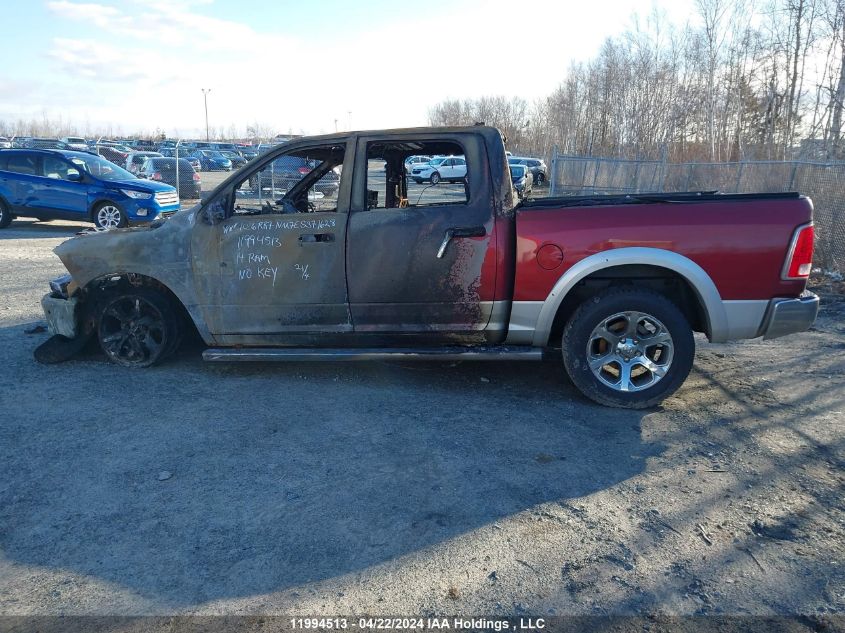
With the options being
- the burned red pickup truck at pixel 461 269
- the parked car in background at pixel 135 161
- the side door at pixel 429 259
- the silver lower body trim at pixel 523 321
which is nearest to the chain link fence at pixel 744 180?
the burned red pickup truck at pixel 461 269

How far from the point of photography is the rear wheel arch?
4.39m

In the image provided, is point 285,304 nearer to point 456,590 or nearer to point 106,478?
point 106,478

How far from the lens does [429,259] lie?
4.69m

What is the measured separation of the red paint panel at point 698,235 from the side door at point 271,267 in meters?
1.47

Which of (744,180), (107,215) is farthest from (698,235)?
(107,215)

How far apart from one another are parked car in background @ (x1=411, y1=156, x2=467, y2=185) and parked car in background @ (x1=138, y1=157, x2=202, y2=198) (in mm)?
16134

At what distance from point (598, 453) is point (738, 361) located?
260 cm

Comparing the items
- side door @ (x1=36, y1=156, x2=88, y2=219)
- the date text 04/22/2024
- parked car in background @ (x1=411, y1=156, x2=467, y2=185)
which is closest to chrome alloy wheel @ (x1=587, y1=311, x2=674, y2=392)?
parked car in background @ (x1=411, y1=156, x2=467, y2=185)

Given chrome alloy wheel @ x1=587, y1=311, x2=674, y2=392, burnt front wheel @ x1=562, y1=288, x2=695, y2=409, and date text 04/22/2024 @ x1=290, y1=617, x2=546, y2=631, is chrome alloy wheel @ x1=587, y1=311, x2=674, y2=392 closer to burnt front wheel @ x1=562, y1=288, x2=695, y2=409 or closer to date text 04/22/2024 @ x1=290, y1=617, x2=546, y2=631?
burnt front wheel @ x1=562, y1=288, x2=695, y2=409

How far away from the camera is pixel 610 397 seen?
4.60 metres

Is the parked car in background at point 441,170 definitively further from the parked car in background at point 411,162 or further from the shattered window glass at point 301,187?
the shattered window glass at point 301,187

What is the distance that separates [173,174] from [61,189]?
262 inches

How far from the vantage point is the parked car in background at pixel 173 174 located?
2036 centimetres

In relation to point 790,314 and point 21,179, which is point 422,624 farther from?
point 21,179
